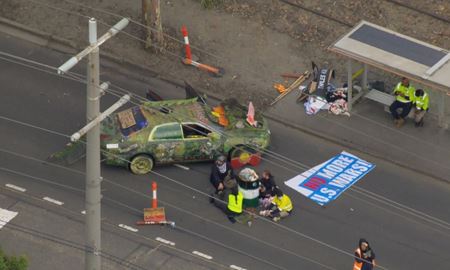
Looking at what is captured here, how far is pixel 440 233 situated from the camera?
83.8ft

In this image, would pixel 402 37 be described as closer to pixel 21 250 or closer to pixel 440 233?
pixel 440 233

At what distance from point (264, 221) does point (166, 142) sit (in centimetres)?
321

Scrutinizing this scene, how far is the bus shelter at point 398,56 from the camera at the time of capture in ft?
88.6

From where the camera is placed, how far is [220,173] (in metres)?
25.8

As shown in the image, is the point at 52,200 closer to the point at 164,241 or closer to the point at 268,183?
the point at 164,241

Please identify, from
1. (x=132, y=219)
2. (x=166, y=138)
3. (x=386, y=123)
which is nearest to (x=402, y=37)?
(x=386, y=123)

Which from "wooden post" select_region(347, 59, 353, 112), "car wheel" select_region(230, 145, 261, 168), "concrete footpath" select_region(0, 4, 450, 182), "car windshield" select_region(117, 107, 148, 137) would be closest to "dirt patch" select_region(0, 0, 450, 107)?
"concrete footpath" select_region(0, 4, 450, 182)

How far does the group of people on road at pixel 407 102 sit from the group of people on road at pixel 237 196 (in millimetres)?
4708

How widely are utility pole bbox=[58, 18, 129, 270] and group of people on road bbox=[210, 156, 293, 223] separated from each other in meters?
6.07

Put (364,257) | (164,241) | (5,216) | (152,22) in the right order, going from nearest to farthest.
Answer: (364,257)
(164,241)
(5,216)
(152,22)

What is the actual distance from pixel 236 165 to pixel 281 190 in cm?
141

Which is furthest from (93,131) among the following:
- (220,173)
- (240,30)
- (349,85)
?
(240,30)

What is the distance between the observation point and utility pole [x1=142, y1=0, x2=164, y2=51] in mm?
29750

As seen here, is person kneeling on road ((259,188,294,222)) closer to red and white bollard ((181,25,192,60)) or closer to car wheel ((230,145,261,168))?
car wheel ((230,145,261,168))
